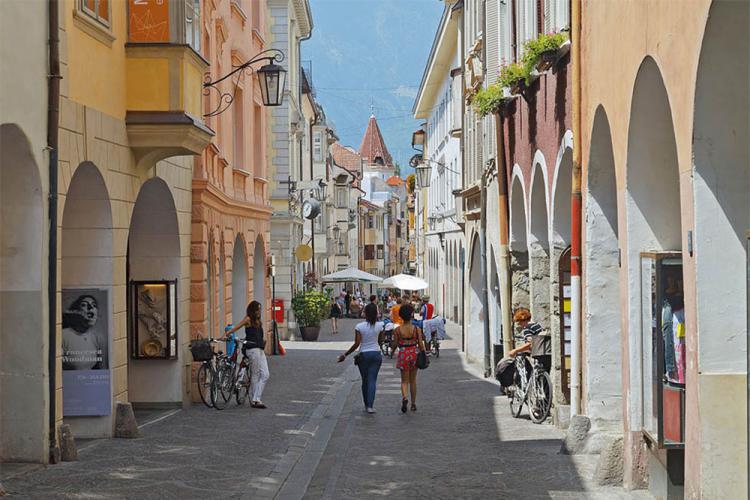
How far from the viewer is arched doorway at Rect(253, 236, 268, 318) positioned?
3159cm

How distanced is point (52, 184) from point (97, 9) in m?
2.67

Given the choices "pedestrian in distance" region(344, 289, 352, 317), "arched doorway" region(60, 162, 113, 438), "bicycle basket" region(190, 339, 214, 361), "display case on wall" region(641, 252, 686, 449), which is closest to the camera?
"display case on wall" region(641, 252, 686, 449)

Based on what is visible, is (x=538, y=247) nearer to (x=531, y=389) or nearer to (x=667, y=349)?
(x=531, y=389)

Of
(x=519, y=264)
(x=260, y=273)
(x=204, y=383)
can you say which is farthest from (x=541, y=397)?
(x=260, y=273)

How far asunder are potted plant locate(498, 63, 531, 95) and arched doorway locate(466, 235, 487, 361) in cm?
1209

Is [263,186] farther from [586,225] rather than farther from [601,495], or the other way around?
[601,495]

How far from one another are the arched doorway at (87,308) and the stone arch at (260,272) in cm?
1616

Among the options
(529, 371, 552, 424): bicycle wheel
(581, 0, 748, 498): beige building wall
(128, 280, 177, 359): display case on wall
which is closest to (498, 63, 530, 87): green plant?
(529, 371, 552, 424): bicycle wheel

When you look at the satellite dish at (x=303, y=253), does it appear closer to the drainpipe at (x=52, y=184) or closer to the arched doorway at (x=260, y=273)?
the arched doorway at (x=260, y=273)

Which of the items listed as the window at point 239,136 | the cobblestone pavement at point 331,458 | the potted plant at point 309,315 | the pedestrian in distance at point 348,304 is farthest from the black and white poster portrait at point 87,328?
the pedestrian in distance at point 348,304

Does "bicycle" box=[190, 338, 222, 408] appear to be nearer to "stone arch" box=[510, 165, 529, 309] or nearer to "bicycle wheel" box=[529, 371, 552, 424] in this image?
"bicycle wheel" box=[529, 371, 552, 424]

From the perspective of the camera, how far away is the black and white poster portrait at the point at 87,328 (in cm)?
1464

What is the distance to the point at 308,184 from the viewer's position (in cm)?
4222

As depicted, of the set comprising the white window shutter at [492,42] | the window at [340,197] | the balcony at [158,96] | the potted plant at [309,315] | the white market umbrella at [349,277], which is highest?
the window at [340,197]
